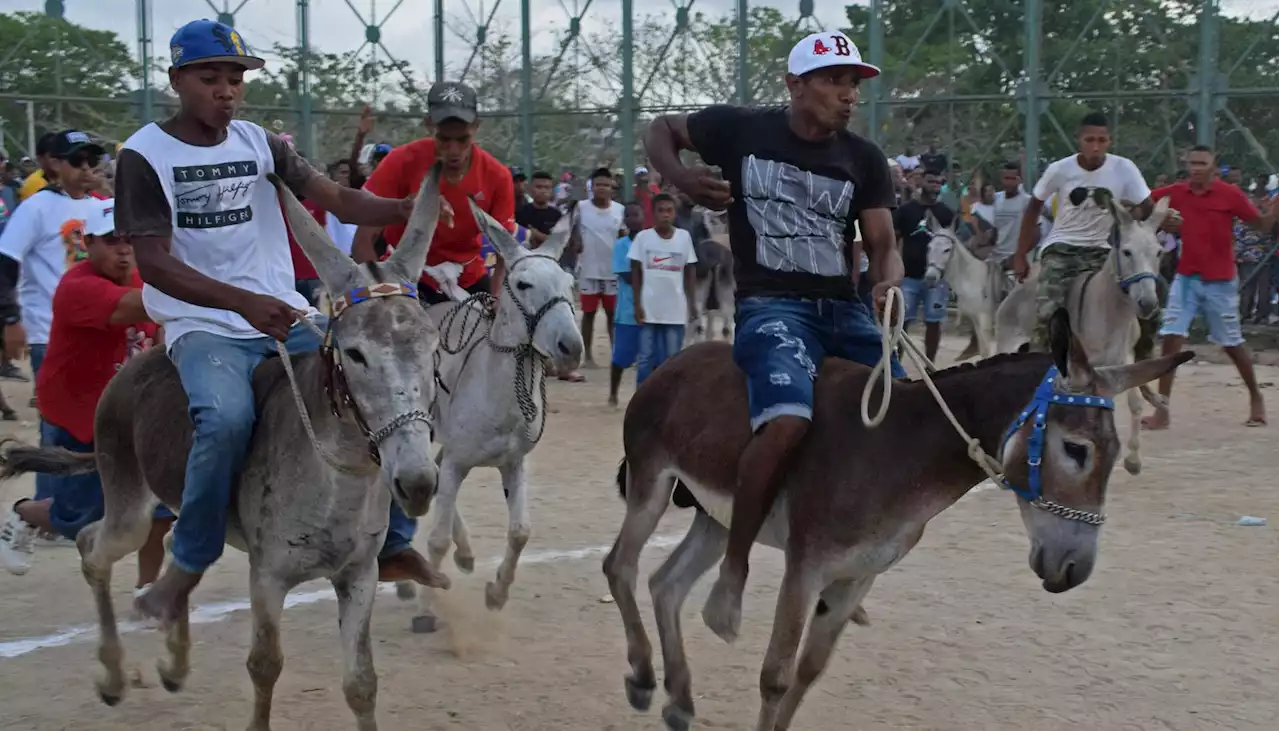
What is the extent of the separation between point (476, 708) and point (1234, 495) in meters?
6.48

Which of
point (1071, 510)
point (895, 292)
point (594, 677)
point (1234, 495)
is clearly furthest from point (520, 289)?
point (1234, 495)

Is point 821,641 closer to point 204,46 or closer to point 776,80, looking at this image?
point 204,46

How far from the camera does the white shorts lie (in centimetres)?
1634

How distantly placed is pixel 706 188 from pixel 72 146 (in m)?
5.91

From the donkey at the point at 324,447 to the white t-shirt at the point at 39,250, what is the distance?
15.0 ft

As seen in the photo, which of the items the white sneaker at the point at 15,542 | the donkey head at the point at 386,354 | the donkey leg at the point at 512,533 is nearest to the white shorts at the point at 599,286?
the donkey leg at the point at 512,533

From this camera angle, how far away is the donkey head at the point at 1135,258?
33.2 feet

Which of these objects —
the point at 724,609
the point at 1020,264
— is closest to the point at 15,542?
the point at 724,609

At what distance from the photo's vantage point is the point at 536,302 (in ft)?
23.6

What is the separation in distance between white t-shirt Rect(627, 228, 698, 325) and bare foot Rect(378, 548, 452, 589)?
8.62 m

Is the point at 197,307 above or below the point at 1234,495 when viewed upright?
above

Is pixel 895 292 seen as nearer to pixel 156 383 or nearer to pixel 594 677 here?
pixel 594 677

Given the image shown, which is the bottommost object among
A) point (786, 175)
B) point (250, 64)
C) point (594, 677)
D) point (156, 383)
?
point (594, 677)

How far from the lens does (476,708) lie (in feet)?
18.7
